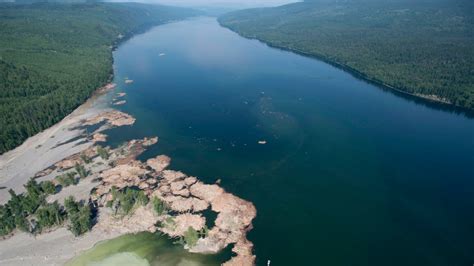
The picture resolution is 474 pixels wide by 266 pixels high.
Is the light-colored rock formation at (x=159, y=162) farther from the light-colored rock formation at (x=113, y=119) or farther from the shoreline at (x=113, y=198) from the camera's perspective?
the light-colored rock formation at (x=113, y=119)

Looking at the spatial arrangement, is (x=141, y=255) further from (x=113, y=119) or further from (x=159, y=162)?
(x=113, y=119)

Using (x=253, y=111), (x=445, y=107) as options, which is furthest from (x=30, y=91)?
(x=445, y=107)

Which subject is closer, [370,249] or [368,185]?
[370,249]

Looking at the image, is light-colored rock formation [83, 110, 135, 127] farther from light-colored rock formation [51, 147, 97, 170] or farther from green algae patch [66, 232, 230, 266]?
green algae patch [66, 232, 230, 266]

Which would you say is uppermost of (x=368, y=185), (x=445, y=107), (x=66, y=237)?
(x=445, y=107)

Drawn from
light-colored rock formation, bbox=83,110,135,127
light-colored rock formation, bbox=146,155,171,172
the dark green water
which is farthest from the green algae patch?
light-colored rock formation, bbox=83,110,135,127

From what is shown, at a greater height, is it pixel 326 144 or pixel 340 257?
pixel 326 144

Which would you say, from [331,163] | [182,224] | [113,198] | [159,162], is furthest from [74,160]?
[331,163]

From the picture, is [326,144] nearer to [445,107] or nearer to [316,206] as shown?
[316,206]

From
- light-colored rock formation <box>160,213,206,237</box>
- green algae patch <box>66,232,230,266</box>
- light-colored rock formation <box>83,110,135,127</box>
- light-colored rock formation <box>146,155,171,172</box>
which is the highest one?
light-colored rock formation <box>83,110,135,127</box>
